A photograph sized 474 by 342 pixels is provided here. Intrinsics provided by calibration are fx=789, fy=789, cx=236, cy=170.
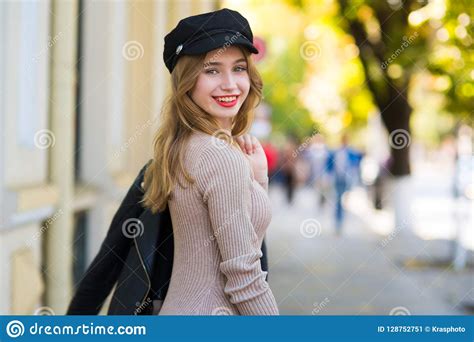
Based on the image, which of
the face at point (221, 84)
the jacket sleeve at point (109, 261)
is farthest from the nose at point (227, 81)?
the jacket sleeve at point (109, 261)

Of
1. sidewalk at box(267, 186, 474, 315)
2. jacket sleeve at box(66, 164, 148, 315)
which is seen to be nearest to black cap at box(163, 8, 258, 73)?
jacket sleeve at box(66, 164, 148, 315)

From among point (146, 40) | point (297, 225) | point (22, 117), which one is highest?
point (146, 40)

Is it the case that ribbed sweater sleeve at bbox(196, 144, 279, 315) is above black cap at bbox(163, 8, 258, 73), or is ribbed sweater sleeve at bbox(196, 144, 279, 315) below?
below

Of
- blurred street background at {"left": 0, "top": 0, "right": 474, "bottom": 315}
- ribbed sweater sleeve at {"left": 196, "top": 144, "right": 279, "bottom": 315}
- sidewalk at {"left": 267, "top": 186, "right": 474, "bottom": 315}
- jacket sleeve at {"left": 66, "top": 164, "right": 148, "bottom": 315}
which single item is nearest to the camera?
ribbed sweater sleeve at {"left": 196, "top": 144, "right": 279, "bottom": 315}

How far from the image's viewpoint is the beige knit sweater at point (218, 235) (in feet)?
6.48

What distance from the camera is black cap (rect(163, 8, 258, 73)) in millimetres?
2049

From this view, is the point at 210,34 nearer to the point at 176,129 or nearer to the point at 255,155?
the point at 176,129

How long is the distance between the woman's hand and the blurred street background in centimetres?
101

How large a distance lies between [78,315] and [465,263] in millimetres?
8597

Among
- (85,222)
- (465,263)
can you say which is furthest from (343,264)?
(85,222)

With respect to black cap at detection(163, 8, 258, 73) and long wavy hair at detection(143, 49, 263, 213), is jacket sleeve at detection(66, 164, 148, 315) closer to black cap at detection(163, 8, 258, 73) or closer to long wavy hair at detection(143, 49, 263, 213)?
long wavy hair at detection(143, 49, 263, 213)

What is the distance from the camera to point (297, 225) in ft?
52.2
